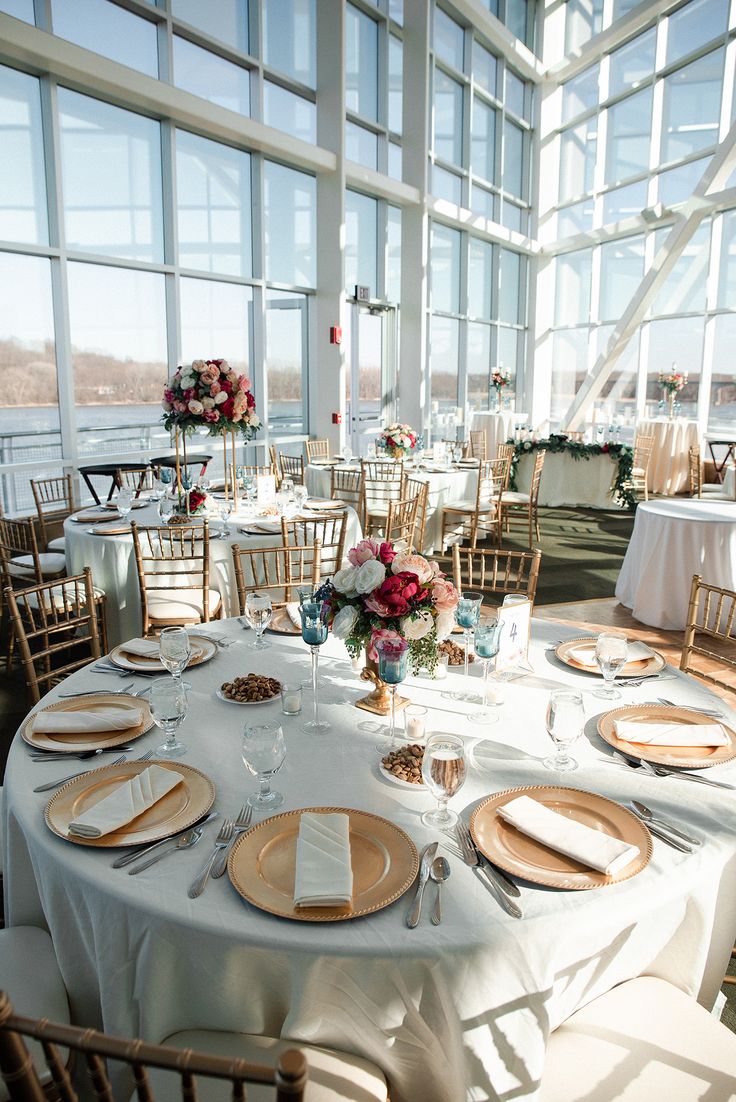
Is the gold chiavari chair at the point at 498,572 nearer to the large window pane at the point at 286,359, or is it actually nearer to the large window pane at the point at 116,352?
the large window pane at the point at 286,359

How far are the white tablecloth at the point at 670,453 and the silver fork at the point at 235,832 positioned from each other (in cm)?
1101

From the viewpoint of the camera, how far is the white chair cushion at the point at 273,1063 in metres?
1.26

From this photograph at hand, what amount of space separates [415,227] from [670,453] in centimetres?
521

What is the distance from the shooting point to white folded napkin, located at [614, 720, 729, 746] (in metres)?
1.88

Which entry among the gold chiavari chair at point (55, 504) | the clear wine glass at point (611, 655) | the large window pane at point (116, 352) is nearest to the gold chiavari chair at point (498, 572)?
the clear wine glass at point (611, 655)

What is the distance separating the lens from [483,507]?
7.27 meters

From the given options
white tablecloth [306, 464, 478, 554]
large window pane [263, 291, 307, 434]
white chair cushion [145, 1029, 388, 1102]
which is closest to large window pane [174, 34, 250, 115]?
large window pane [263, 291, 307, 434]

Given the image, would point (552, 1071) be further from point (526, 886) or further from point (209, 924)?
point (209, 924)

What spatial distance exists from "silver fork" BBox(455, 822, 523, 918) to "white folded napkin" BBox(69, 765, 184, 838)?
65 cm

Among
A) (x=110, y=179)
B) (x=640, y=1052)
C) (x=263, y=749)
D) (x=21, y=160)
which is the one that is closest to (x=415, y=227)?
(x=110, y=179)

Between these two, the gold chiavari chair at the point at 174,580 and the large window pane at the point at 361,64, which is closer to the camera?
the gold chiavari chair at the point at 174,580

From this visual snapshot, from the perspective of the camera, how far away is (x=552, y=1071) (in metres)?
1.37

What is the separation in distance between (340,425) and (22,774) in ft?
28.0

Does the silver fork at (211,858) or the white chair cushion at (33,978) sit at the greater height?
the silver fork at (211,858)
